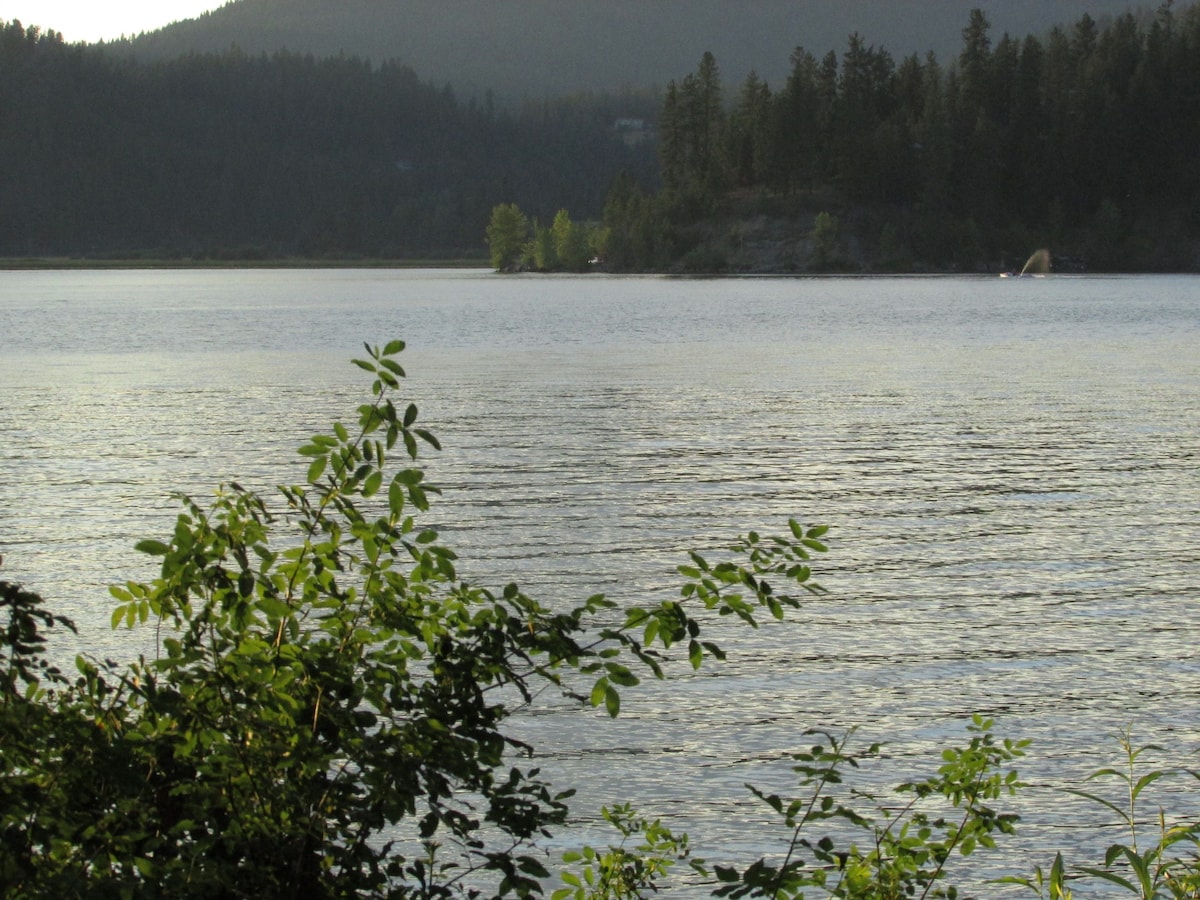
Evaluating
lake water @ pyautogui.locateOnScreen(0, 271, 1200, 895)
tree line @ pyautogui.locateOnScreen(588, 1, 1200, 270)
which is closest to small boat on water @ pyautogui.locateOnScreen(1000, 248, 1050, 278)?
tree line @ pyautogui.locateOnScreen(588, 1, 1200, 270)

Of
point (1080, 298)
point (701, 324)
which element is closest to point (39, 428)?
point (701, 324)

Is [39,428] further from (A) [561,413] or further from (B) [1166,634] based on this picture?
(B) [1166,634]

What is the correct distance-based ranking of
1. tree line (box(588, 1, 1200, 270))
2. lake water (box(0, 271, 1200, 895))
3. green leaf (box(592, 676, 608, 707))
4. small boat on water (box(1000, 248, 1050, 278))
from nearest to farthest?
green leaf (box(592, 676, 608, 707)) < lake water (box(0, 271, 1200, 895)) < small boat on water (box(1000, 248, 1050, 278)) < tree line (box(588, 1, 1200, 270))

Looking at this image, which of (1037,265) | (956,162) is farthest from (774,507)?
(956,162)

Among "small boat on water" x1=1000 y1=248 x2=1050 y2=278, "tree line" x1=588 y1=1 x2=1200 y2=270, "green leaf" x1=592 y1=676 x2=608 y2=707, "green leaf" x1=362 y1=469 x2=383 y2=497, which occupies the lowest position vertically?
"green leaf" x1=592 y1=676 x2=608 y2=707

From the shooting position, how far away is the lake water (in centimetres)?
944

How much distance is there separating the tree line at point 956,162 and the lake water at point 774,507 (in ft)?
436

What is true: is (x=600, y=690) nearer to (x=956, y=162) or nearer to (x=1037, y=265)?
(x=1037, y=265)

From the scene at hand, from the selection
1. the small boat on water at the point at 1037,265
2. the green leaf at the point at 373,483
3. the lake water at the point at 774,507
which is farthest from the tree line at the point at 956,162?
the green leaf at the point at 373,483

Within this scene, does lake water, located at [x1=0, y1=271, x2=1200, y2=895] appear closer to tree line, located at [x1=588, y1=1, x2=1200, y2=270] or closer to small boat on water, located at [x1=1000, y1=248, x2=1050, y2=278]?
small boat on water, located at [x1=1000, y1=248, x2=1050, y2=278]

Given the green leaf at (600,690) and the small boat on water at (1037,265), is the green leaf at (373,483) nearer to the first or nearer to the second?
the green leaf at (600,690)

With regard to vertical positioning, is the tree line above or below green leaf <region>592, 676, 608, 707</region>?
above

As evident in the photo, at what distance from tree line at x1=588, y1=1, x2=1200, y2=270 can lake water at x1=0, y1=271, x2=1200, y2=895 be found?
133005 millimetres

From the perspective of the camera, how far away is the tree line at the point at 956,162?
177 metres
